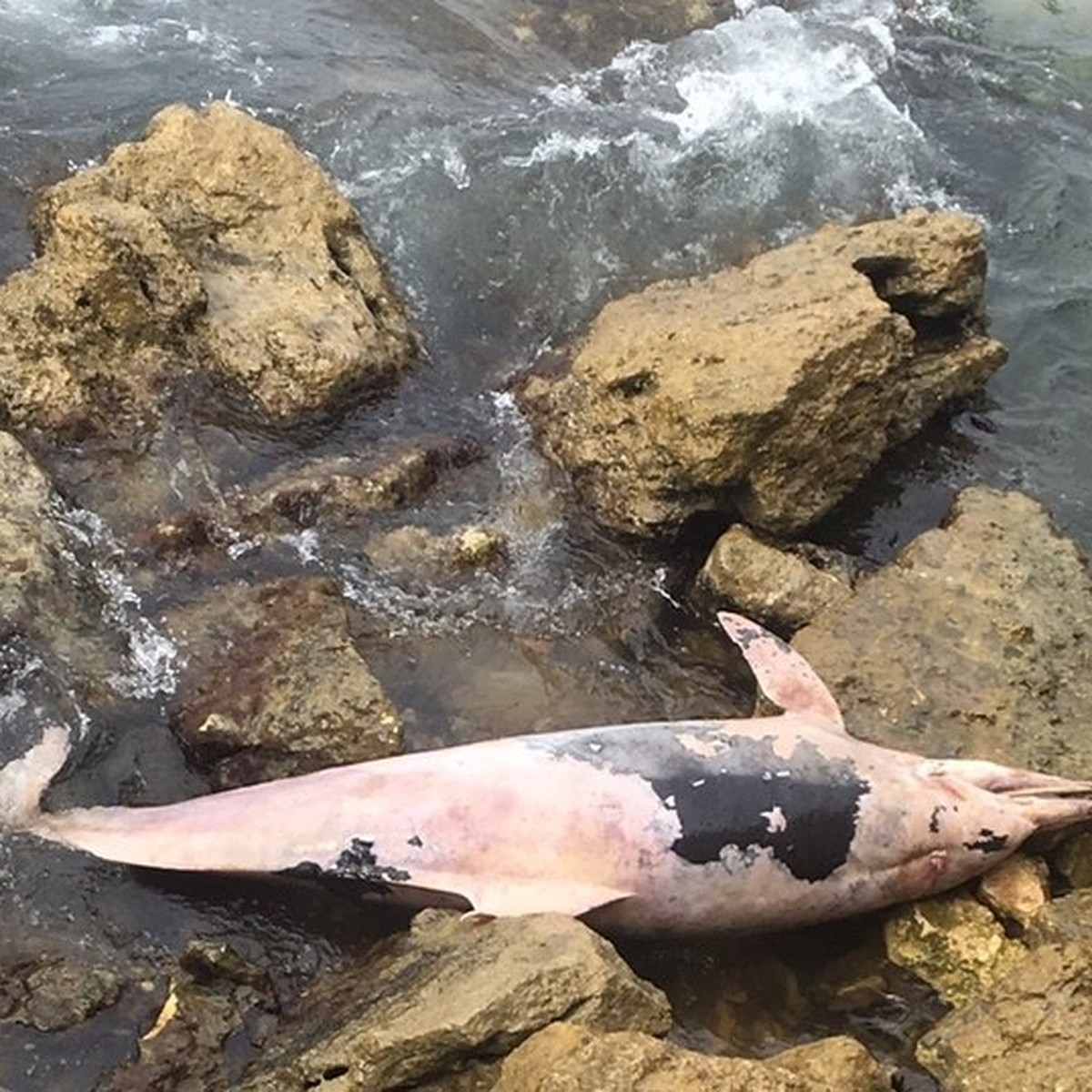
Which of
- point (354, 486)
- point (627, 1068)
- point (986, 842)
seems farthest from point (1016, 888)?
point (354, 486)

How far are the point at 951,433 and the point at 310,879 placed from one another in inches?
192

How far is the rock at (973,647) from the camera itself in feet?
21.4

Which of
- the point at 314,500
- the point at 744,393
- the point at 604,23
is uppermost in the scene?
the point at 604,23

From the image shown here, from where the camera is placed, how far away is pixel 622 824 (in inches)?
225

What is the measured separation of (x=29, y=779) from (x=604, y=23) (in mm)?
8951

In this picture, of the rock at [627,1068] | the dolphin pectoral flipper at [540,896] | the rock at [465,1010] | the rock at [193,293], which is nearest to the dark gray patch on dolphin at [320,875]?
the dolphin pectoral flipper at [540,896]

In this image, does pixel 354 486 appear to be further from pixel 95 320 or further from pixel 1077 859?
pixel 1077 859

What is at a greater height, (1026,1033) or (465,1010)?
(465,1010)

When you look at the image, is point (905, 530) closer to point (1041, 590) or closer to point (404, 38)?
point (1041, 590)

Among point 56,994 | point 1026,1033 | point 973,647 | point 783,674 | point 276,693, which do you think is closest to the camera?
point 1026,1033

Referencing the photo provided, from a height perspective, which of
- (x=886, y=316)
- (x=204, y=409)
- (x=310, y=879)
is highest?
(x=886, y=316)

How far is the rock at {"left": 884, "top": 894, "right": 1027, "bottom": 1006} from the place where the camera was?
5.76 metres

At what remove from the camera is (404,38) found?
11750mm

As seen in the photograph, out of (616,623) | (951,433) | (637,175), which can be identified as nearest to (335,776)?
(616,623)
